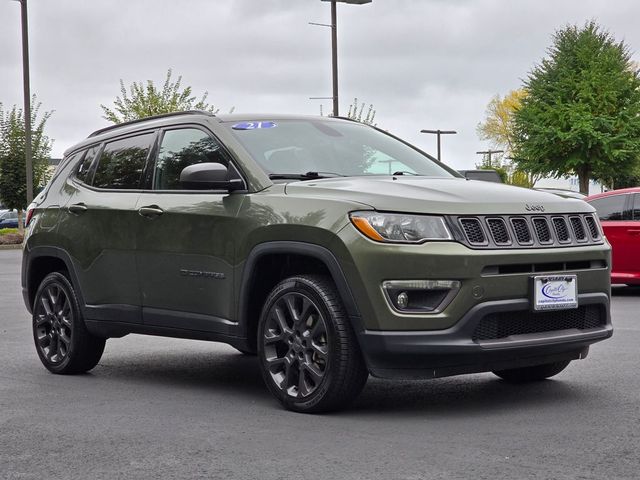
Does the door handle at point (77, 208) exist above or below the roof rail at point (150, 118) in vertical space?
below

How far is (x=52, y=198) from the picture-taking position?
888 centimetres

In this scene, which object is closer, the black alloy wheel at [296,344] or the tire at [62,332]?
the black alloy wheel at [296,344]

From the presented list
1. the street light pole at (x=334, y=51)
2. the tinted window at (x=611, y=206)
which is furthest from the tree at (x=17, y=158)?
the tinted window at (x=611, y=206)

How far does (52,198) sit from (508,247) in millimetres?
4034

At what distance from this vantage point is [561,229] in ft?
21.7

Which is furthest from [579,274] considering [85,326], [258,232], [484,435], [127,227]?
[85,326]

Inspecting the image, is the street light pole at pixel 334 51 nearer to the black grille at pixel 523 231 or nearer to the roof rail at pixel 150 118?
the roof rail at pixel 150 118

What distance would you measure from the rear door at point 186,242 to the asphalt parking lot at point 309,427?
543 mm

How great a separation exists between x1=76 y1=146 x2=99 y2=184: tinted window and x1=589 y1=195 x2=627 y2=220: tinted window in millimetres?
8415

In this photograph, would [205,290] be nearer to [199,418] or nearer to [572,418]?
[199,418]

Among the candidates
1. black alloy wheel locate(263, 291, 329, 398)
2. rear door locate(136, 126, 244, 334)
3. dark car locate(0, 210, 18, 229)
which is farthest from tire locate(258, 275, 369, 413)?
dark car locate(0, 210, 18, 229)

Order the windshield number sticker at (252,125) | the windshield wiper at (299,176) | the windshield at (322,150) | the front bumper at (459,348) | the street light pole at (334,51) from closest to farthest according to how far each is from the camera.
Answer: the front bumper at (459,348), the windshield wiper at (299,176), the windshield at (322,150), the windshield number sticker at (252,125), the street light pole at (334,51)

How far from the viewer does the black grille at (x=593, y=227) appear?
686 centimetres

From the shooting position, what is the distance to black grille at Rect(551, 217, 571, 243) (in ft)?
21.5
